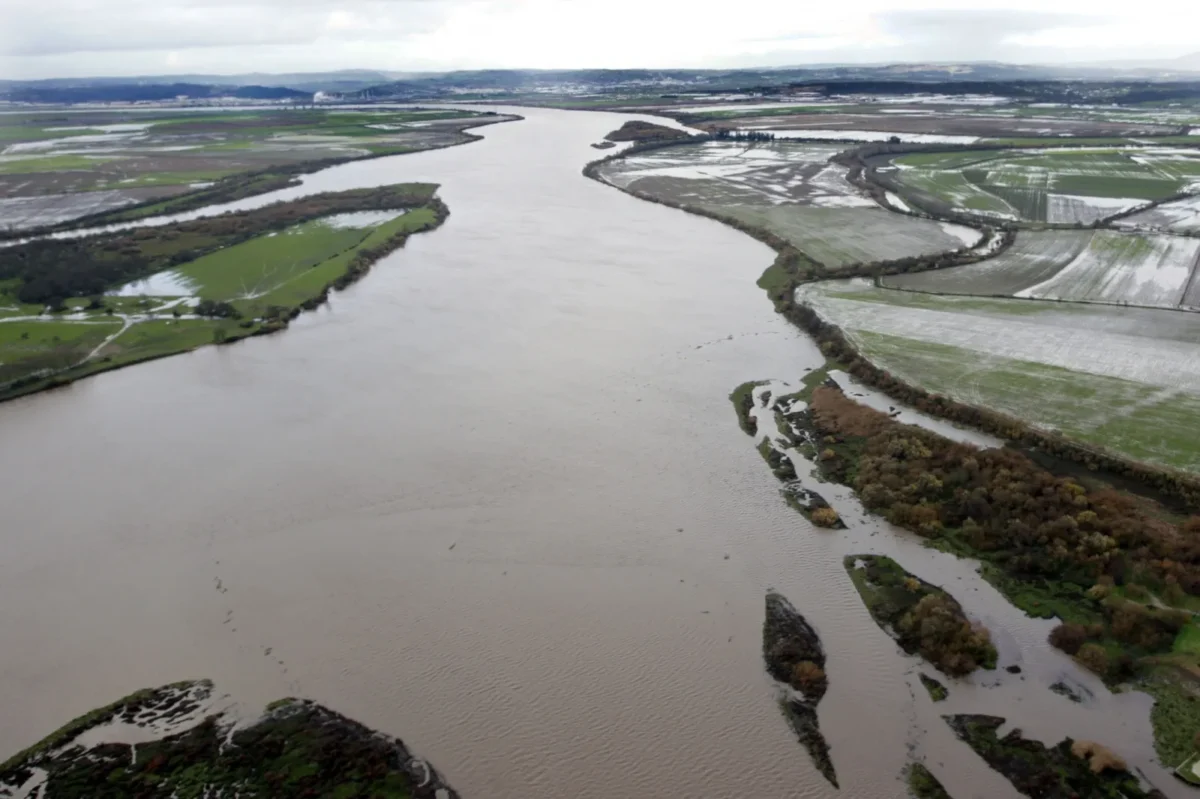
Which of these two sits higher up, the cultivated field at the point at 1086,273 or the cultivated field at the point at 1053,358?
the cultivated field at the point at 1086,273

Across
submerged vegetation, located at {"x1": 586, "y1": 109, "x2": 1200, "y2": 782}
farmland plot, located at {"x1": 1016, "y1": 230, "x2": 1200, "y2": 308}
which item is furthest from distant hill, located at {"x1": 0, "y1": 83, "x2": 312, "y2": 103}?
farmland plot, located at {"x1": 1016, "y1": 230, "x2": 1200, "y2": 308}

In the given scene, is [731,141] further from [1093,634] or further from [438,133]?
[1093,634]

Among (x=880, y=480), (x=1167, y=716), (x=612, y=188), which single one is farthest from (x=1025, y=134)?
(x=1167, y=716)

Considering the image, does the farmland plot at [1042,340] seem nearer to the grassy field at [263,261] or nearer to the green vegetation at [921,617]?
the green vegetation at [921,617]

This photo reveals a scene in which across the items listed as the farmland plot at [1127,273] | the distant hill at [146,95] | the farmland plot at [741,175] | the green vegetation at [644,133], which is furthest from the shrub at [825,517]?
the distant hill at [146,95]

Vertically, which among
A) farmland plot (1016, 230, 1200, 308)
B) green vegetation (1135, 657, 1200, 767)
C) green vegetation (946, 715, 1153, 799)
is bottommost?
green vegetation (946, 715, 1153, 799)

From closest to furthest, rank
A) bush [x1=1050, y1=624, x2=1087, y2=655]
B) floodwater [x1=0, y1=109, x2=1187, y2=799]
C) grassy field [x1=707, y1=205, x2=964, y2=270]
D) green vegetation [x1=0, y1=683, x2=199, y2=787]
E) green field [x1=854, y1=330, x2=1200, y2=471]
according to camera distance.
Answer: green vegetation [x1=0, y1=683, x2=199, y2=787] < floodwater [x1=0, y1=109, x2=1187, y2=799] < bush [x1=1050, y1=624, x2=1087, y2=655] < green field [x1=854, y1=330, x2=1200, y2=471] < grassy field [x1=707, y1=205, x2=964, y2=270]

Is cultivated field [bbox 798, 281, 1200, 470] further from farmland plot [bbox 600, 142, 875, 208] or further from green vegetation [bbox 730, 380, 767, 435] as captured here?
farmland plot [bbox 600, 142, 875, 208]
